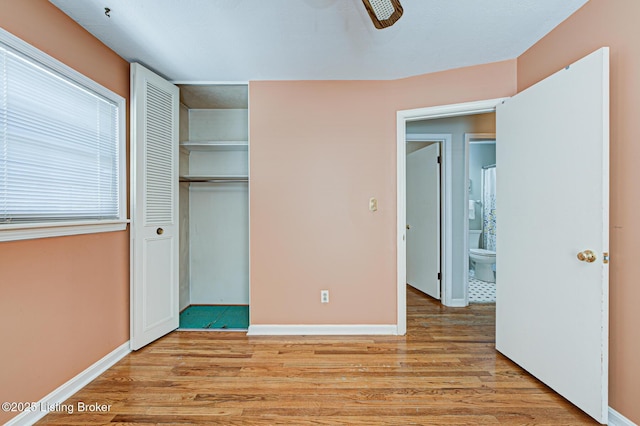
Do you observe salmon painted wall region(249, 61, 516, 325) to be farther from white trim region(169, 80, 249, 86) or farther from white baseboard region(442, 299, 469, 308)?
white baseboard region(442, 299, 469, 308)

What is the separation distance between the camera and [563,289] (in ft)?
5.63

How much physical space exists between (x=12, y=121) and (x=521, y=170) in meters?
3.08

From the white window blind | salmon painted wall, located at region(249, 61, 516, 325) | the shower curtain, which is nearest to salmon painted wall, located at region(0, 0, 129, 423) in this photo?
the white window blind

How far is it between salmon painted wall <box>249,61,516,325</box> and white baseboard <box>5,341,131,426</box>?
106 cm

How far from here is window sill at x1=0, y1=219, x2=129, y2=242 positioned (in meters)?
1.42

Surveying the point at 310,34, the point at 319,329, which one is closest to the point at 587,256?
the point at 319,329

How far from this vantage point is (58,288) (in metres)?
1.71

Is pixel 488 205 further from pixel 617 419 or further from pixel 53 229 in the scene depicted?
pixel 53 229

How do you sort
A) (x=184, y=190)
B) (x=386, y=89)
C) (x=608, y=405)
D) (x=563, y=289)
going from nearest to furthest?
(x=608, y=405), (x=563, y=289), (x=386, y=89), (x=184, y=190)

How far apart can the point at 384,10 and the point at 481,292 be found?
13.1 ft

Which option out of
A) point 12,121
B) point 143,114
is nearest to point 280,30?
Answer: point 143,114

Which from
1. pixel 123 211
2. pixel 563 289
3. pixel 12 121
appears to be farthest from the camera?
pixel 123 211

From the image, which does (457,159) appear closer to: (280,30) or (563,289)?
(563,289)

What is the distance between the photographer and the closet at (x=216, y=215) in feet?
11.2
